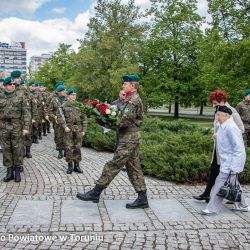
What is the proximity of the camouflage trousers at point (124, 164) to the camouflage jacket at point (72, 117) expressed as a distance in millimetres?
2990

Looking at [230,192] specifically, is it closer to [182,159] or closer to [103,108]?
[103,108]

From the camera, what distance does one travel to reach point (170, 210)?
6172mm

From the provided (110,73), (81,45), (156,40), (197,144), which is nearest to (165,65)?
(156,40)

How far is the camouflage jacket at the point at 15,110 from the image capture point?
7.95 m

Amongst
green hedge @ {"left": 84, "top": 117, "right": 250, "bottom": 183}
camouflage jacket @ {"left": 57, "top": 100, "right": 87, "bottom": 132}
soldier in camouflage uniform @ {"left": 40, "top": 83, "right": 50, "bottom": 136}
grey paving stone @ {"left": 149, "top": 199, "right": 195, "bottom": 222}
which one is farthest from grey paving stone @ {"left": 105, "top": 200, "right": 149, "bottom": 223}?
soldier in camouflage uniform @ {"left": 40, "top": 83, "right": 50, "bottom": 136}

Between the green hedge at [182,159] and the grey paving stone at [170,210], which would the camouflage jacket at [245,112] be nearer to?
the green hedge at [182,159]

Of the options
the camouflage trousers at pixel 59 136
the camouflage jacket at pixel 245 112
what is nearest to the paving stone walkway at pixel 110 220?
the camouflage jacket at pixel 245 112

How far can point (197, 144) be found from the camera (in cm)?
906

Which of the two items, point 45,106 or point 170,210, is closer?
point 170,210

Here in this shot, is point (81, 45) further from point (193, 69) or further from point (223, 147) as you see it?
point (223, 147)

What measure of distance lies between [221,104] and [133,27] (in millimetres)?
23626

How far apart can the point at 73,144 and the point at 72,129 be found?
0.36 m

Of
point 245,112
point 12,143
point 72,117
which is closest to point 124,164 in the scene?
point 12,143

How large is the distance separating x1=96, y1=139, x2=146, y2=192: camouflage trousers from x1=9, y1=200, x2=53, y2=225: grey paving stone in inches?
36.0
